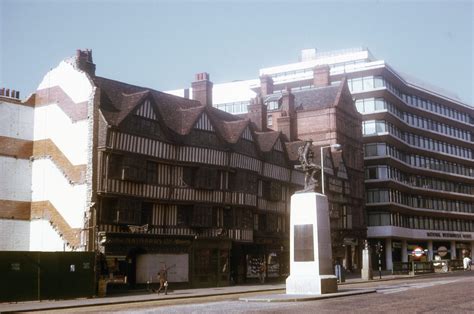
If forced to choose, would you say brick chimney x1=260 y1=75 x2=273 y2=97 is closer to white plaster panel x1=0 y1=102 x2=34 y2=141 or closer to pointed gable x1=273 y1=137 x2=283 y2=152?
pointed gable x1=273 y1=137 x2=283 y2=152

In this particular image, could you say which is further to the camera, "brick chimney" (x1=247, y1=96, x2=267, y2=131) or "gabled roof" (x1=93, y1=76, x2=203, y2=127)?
"brick chimney" (x1=247, y1=96, x2=267, y2=131)

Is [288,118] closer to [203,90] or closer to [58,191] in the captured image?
[203,90]

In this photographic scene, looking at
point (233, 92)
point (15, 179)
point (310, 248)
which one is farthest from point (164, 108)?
point (233, 92)

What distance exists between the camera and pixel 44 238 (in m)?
35.0

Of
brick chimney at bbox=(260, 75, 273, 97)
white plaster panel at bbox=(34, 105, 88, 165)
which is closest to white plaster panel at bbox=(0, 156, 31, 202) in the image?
white plaster panel at bbox=(34, 105, 88, 165)

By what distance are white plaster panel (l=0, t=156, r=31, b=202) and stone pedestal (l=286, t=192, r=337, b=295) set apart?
1887 cm

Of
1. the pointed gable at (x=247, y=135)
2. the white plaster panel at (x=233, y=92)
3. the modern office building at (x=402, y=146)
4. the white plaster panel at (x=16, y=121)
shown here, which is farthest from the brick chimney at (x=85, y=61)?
the white plaster panel at (x=233, y=92)

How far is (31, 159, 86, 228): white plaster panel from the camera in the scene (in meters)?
32.8

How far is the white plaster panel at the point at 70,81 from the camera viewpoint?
113 ft

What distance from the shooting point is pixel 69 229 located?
33375mm

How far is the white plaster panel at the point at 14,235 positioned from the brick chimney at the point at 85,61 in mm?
10310

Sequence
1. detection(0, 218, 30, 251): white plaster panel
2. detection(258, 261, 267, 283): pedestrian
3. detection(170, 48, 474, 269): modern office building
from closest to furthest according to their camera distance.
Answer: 1. detection(0, 218, 30, 251): white plaster panel
2. detection(258, 261, 267, 283): pedestrian
3. detection(170, 48, 474, 269): modern office building

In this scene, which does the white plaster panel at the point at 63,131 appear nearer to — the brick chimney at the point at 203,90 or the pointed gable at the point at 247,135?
the pointed gable at the point at 247,135

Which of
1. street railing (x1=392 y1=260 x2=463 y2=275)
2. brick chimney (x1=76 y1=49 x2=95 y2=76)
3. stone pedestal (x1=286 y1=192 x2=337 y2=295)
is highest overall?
brick chimney (x1=76 y1=49 x2=95 y2=76)
